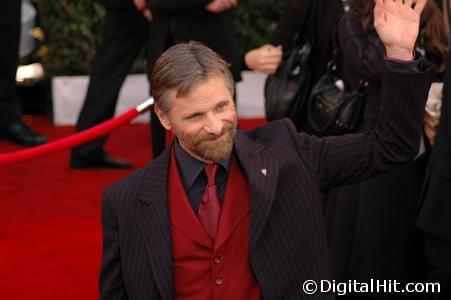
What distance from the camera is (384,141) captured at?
7.23 feet

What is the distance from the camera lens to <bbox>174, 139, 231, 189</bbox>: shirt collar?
7.40 ft

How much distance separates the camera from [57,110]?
23.6ft

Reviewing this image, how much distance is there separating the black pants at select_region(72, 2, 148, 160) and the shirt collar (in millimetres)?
3425

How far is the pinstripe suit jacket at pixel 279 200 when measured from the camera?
7.14 ft

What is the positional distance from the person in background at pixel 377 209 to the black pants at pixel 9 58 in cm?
319

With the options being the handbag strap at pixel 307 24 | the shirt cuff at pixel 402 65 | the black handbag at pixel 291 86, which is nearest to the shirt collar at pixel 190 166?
the shirt cuff at pixel 402 65

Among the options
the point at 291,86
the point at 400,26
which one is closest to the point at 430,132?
the point at 291,86

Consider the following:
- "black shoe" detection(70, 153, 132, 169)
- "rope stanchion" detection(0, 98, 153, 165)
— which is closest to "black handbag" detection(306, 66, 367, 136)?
"rope stanchion" detection(0, 98, 153, 165)

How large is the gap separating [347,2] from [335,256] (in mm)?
1063

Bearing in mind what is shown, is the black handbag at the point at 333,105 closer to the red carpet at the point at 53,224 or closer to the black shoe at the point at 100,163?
the red carpet at the point at 53,224

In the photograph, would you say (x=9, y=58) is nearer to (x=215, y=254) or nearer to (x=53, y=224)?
(x=53, y=224)

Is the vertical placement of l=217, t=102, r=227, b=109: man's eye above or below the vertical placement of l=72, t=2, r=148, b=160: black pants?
above

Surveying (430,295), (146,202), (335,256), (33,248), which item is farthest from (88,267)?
(146,202)

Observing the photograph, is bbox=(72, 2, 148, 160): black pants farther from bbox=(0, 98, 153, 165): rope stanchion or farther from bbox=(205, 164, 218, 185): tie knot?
bbox=(205, 164, 218, 185): tie knot
